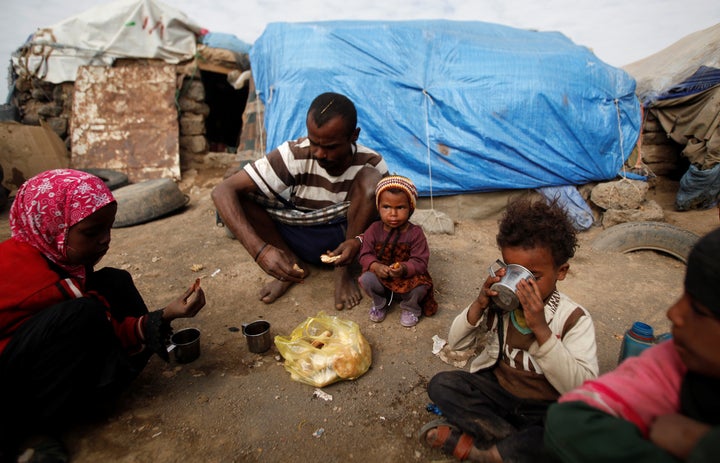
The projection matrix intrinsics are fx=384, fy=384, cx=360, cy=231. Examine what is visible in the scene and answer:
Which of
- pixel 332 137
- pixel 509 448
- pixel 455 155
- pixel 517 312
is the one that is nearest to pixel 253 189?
pixel 332 137

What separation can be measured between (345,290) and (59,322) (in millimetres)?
1768

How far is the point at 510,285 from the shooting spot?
1.38 metres

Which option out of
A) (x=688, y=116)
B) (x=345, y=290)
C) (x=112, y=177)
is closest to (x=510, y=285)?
(x=345, y=290)

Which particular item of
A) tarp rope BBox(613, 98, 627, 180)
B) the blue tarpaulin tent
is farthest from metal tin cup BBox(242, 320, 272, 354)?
tarp rope BBox(613, 98, 627, 180)

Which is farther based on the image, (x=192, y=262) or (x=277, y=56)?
A: (x=277, y=56)

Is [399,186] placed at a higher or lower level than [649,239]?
higher

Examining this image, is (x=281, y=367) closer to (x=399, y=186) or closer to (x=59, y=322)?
(x=59, y=322)

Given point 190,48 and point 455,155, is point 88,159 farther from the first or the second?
point 455,155

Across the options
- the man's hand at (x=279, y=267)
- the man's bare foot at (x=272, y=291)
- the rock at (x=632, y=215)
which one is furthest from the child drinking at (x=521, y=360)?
the rock at (x=632, y=215)

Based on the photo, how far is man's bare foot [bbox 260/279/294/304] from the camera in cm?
284

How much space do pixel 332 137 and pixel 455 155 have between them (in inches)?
106

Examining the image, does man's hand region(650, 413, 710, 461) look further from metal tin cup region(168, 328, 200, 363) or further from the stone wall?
the stone wall

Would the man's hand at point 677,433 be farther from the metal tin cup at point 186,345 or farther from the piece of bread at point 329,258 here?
the metal tin cup at point 186,345

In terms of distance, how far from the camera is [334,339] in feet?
6.89
